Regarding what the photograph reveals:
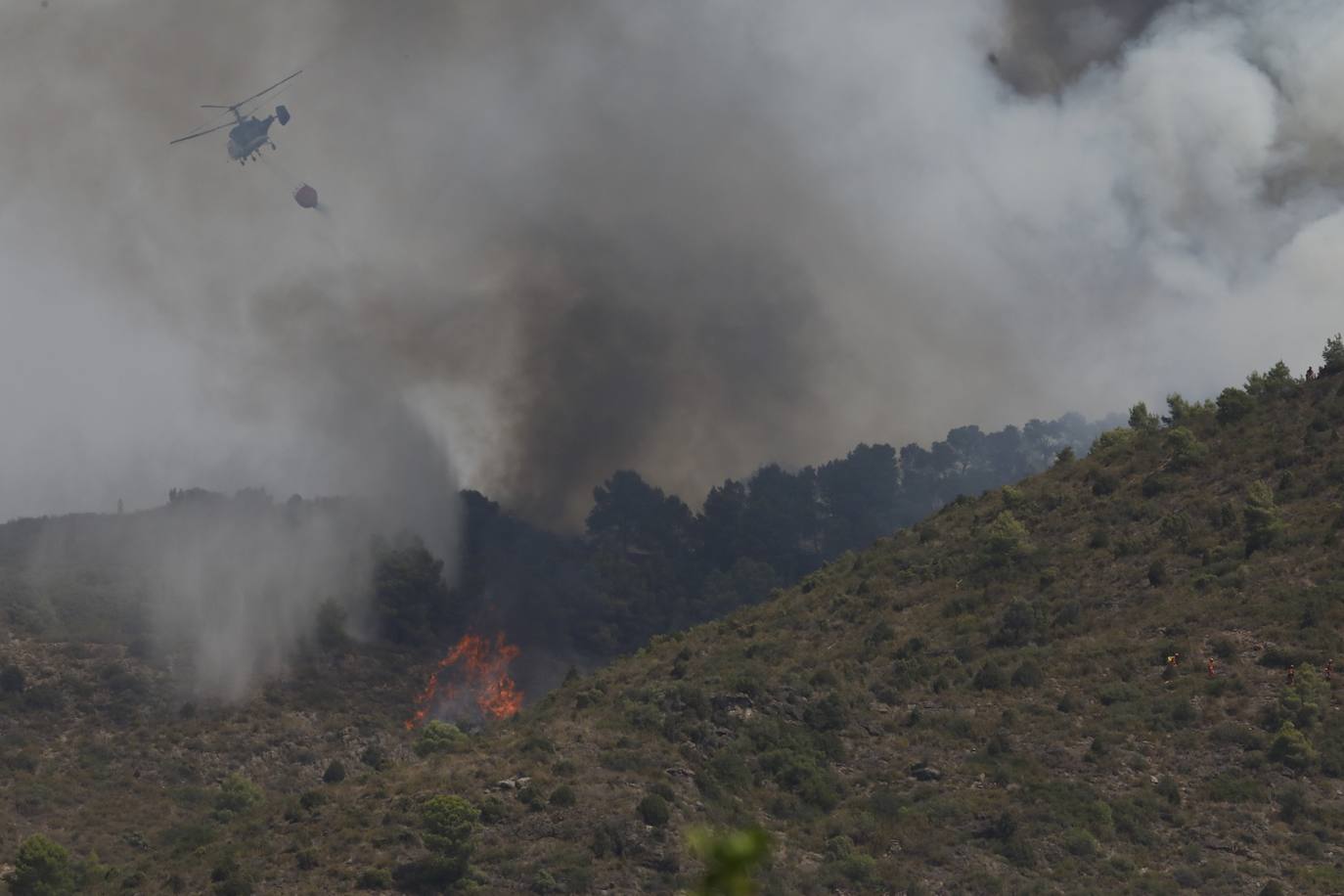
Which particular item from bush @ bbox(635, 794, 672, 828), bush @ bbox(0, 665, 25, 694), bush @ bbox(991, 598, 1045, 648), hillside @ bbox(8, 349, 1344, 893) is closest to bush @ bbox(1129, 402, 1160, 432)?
hillside @ bbox(8, 349, 1344, 893)

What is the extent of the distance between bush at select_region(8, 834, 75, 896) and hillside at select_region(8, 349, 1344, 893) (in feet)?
13.2

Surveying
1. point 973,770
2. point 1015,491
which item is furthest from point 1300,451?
point 973,770

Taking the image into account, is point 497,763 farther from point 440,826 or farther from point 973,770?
point 973,770

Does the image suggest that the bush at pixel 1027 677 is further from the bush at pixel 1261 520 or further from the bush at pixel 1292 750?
the bush at pixel 1261 520

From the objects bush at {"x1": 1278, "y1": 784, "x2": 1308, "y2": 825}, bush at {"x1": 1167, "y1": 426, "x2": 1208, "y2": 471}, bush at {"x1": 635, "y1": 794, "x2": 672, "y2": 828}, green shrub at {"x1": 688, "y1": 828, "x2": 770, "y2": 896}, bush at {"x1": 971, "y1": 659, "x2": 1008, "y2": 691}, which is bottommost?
green shrub at {"x1": 688, "y1": 828, "x2": 770, "y2": 896}

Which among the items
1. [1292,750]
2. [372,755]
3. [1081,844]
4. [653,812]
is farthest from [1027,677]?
[372,755]

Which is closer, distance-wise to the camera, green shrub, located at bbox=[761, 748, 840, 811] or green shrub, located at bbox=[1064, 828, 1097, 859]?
green shrub, located at bbox=[1064, 828, 1097, 859]

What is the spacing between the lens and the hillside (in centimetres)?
8712

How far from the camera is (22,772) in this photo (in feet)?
522

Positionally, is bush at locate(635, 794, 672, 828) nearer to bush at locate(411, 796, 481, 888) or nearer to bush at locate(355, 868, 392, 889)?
bush at locate(411, 796, 481, 888)

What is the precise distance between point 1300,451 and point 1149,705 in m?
39.6

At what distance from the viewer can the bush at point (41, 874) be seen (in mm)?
101562

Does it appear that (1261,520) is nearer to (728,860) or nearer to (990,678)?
(990,678)

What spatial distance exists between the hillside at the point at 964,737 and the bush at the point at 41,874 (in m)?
4.04
